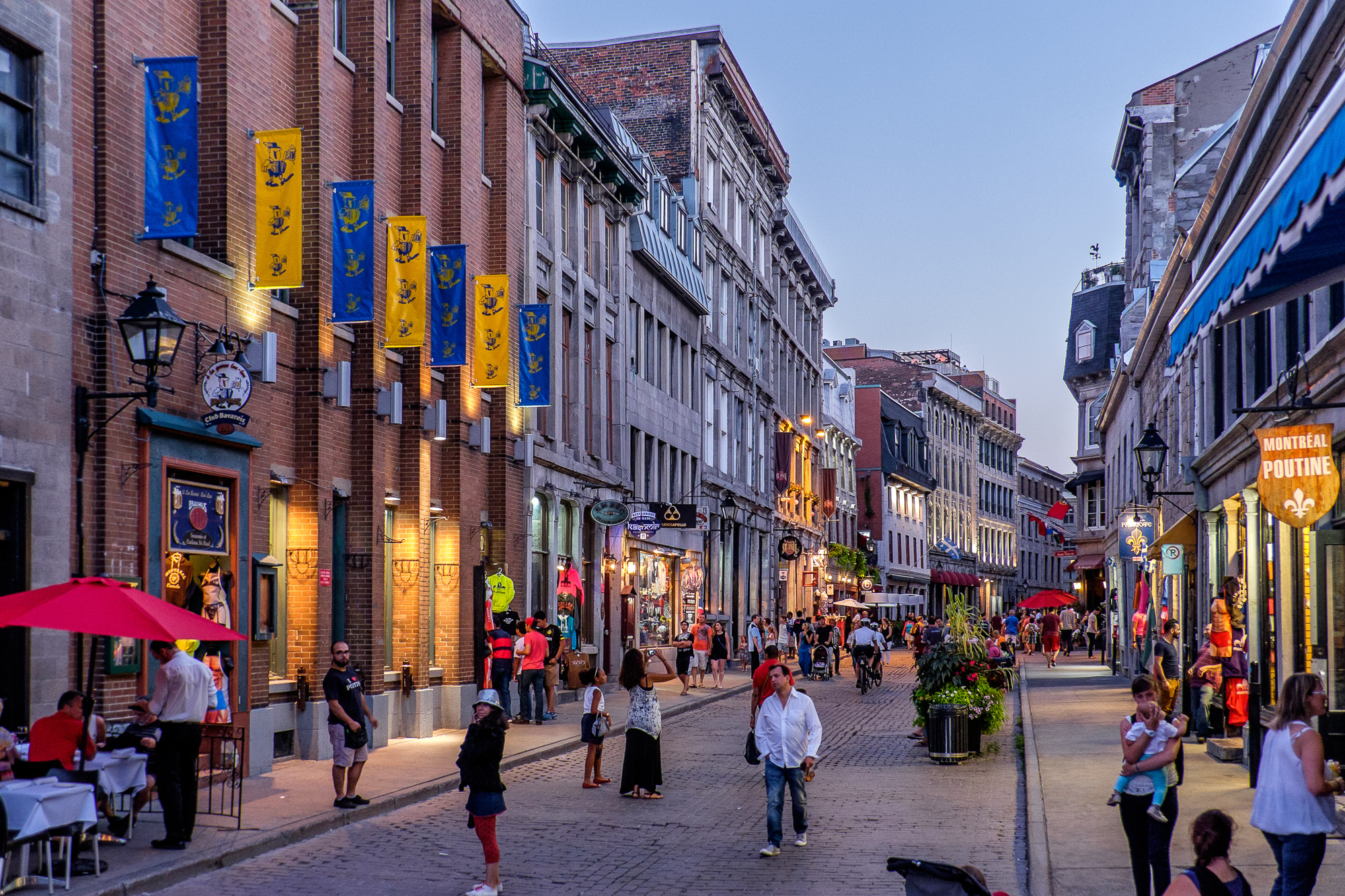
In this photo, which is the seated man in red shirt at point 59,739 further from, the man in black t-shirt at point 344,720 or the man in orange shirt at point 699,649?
the man in orange shirt at point 699,649

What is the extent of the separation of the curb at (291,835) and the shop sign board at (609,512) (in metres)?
11.7

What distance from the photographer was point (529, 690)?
24.1 meters

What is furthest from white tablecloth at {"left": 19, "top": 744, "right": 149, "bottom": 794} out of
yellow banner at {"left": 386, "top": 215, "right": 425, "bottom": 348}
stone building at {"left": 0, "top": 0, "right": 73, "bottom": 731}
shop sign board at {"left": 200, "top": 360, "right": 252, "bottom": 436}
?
yellow banner at {"left": 386, "top": 215, "right": 425, "bottom": 348}

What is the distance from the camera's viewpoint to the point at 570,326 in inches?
1198

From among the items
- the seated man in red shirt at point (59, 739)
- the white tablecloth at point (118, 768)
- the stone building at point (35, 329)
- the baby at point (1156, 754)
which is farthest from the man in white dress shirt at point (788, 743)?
the stone building at point (35, 329)

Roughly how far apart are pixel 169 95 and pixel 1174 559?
1916 centimetres

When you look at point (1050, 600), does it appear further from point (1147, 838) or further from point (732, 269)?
point (1147, 838)

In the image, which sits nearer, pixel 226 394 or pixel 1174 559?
pixel 226 394

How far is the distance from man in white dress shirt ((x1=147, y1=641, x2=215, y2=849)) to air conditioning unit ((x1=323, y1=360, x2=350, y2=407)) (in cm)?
673

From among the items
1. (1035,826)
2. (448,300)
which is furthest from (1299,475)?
(448,300)

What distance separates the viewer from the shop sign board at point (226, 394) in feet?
50.4

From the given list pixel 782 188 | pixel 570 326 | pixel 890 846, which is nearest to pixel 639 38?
pixel 782 188

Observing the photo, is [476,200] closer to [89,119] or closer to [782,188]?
[89,119]

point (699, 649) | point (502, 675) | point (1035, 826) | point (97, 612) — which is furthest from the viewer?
point (699, 649)
